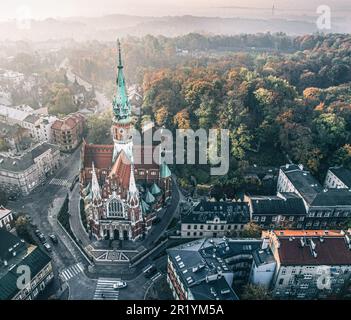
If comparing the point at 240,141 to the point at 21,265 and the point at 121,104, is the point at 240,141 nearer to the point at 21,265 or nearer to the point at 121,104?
the point at 121,104

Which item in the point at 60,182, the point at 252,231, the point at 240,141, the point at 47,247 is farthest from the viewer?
the point at 60,182

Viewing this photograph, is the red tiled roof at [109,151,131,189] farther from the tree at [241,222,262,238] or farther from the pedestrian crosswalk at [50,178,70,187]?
the pedestrian crosswalk at [50,178,70,187]

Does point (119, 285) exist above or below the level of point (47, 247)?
below

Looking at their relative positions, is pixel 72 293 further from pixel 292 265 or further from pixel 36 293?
pixel 292 265

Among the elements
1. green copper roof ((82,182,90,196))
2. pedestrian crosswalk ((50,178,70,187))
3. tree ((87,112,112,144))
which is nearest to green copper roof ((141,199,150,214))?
green copper roof ((82,182,90,196))

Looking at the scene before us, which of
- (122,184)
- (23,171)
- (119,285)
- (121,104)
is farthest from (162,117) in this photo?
(119,285)

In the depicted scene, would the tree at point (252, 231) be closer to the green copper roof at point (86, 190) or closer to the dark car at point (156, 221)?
the dark car at point (156, 221)

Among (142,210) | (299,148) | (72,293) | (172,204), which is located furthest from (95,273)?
(299,148)
